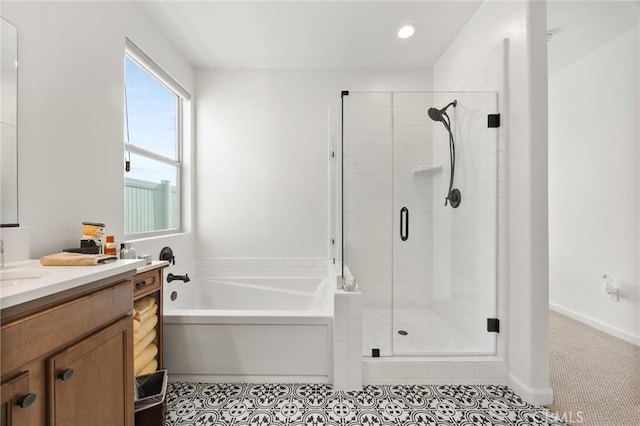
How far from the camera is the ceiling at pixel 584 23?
2197 mm

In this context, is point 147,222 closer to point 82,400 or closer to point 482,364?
point 82,400

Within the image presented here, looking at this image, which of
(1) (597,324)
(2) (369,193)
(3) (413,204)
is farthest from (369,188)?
(1) (597,324)

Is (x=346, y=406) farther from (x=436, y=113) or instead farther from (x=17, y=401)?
(x=436, y=113)

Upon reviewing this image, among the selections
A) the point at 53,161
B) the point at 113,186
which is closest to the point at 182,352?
the point at 113,186

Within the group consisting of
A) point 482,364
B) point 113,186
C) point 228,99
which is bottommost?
point 482,364

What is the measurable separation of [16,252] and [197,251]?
6.08 ft

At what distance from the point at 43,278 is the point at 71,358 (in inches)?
10.2

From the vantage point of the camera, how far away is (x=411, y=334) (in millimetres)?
2193

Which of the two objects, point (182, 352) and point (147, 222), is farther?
point (147, 222)

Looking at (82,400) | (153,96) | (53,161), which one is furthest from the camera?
(153,96)

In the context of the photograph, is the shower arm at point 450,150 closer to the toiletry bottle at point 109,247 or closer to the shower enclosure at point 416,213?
the shower enclosure at point 416,213

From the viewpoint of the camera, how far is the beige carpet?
154 centimetres

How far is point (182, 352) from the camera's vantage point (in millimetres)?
1869

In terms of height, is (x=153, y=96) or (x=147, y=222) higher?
(x=153, y=96)
